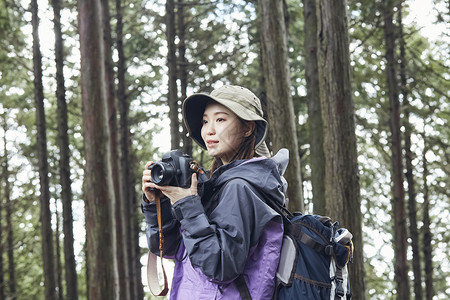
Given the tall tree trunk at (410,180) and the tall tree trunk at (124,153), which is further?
the tall tree trunk at (124,153)

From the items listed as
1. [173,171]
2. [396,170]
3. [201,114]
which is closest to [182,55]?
[396,170]

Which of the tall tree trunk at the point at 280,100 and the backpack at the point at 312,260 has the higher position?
the tall tree trunk at the point at 280,100

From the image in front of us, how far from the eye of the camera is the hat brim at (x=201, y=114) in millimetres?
3317

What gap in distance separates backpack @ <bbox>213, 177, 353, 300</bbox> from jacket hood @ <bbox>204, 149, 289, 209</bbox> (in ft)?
0.13

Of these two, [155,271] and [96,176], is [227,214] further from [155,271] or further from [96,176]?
[96,176]

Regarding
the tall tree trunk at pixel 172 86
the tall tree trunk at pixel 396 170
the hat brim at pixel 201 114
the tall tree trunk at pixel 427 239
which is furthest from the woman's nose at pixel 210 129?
the tall tree trunk at pixel 427 239

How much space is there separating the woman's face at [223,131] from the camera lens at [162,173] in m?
0.38

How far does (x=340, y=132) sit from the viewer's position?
699cm

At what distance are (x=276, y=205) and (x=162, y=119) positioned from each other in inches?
765

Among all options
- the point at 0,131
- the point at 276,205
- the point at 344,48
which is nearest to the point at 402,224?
the point at 344,48

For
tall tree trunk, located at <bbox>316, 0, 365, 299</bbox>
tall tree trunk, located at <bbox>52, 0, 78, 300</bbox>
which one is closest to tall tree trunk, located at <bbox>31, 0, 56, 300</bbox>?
tall tree trunk, located at <bbox>52, 0, 78, 300</bbox>

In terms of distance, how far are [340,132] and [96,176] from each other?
4.47m

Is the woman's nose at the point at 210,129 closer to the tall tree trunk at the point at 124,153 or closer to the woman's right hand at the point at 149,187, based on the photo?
the woman's right hand at the point at 149,187

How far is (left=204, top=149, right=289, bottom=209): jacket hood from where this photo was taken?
306 centimetres
